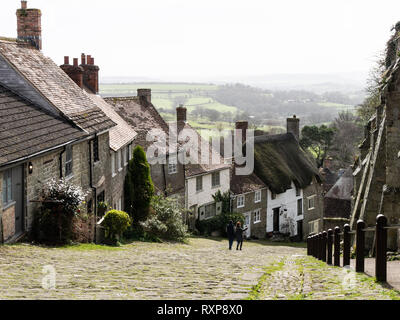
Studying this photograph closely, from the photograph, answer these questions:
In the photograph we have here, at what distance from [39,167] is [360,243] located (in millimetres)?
9820

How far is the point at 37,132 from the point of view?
16188 mm

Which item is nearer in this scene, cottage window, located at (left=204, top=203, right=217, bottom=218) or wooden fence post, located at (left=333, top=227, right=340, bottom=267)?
wooden fence post, located at (left=333, top=227, right=340, bottom=267)

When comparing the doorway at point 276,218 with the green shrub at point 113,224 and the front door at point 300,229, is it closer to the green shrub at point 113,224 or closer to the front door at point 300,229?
the front door at point 300,229

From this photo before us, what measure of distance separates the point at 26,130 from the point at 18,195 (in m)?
2.13

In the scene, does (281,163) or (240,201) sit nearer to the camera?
(240,201)

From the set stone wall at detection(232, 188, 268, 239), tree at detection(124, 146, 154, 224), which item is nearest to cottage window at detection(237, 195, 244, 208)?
stone wall at detection(232, 188, 268, 239)

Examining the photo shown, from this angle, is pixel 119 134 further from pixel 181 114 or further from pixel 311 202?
pixel 311 202

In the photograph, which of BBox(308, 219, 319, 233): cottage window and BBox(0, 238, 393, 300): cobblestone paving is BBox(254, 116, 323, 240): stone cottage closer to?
BBox(308, 219, 319, 233): cottage window

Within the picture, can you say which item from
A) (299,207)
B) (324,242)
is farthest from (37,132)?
(299,207)

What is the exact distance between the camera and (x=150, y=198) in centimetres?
2820

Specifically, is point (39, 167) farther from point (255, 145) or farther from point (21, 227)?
point (255, 145)

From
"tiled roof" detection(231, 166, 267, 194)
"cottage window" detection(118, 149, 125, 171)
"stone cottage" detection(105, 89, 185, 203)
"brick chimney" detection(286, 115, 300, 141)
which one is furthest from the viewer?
"brick chimney" detection(286, 115, 300, 141)

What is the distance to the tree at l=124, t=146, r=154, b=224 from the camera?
27734 mm

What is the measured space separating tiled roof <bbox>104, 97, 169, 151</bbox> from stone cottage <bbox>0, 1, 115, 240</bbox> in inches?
457
